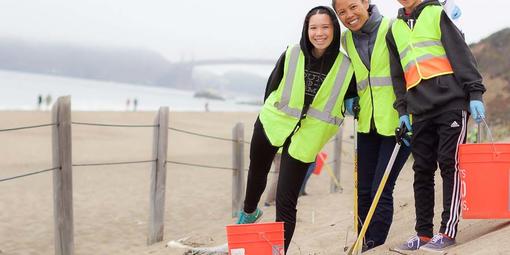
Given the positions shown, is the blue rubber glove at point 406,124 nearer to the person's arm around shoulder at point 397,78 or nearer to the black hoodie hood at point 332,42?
the person's arm around shoulder at point 397,78

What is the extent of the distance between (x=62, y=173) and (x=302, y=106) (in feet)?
7.40

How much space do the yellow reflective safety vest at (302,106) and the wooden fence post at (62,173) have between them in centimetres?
201

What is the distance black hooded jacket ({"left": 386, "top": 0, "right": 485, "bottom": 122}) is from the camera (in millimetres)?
2779

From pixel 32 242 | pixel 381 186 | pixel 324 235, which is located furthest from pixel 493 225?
pixel 32 242

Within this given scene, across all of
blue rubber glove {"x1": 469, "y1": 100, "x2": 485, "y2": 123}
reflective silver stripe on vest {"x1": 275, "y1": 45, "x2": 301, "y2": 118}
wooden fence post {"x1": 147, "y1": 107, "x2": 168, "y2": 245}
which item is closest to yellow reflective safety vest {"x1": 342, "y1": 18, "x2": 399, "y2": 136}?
reflective silver stripe on vest {"x1": 275, "y1": 45, "x2": 301, "y2": 118}

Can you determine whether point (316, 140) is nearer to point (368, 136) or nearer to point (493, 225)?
point (368, 136)

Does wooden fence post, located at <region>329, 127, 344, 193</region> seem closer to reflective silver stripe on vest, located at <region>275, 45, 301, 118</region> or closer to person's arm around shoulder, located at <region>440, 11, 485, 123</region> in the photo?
reflective silver stripe on vest, located at <region>275, 45, 301, 118</region>

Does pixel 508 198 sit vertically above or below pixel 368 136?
below

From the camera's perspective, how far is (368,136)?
3205 millimetres

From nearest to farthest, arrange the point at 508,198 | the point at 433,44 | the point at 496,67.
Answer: the point at 508,198, the point at 433,44, the point at 496,67

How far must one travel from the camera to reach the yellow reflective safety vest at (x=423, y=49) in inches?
113

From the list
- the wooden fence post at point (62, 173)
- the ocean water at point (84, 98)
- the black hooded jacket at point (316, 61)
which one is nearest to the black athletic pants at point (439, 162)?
the black hooded jacket at point (316, 61)

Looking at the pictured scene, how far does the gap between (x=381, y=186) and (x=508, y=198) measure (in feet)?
1.98

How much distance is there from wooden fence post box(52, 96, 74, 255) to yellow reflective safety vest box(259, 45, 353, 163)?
2.01 metres
